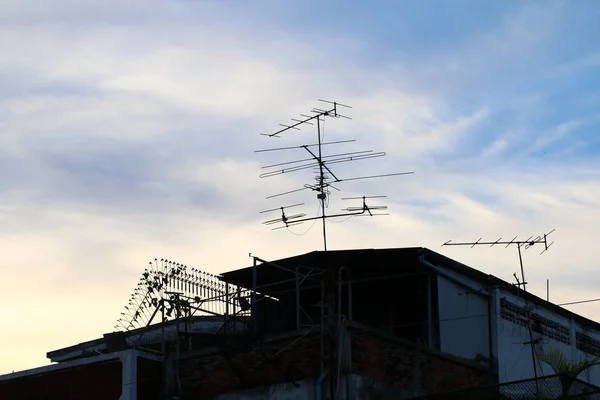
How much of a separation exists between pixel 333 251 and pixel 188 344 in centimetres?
413

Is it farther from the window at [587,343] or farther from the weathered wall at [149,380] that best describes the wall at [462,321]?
the weathered wall at [149,380]

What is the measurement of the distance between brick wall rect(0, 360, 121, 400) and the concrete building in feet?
0.10

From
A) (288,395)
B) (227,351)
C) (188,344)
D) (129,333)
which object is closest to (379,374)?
(288,395)

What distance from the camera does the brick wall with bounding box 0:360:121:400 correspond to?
2284 cm

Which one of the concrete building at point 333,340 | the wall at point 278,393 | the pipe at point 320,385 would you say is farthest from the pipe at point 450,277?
the wall at point 278,393

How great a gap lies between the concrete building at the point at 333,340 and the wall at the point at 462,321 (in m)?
0.03

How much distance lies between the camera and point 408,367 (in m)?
21.8

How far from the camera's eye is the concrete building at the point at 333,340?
68.2ft

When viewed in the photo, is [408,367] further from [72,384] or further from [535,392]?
[72,384]

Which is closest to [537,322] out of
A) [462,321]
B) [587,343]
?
[587,343]

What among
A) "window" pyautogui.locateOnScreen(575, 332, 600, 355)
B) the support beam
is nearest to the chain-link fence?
the support beam

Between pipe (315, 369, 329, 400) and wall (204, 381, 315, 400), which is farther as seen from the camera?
wall (204, 381, 315, 400)

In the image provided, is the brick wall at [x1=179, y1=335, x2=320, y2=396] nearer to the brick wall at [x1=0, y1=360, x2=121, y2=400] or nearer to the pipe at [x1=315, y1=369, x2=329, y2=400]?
the pipe at [x1=315, y1=369, x2=329, y2=400]

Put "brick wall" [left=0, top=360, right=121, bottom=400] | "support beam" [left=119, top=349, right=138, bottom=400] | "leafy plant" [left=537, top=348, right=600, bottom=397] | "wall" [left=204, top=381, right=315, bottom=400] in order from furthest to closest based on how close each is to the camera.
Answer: "brick wall" [left=0, top=360, right=121, bottom=400] → "support beam" [left=119, top=349, right=138, bottom=400] → "wall" [left=204, top=381, right=315, bottom=400] → "leafy plant" [left=537, top=348, right=600, bottom=397]
